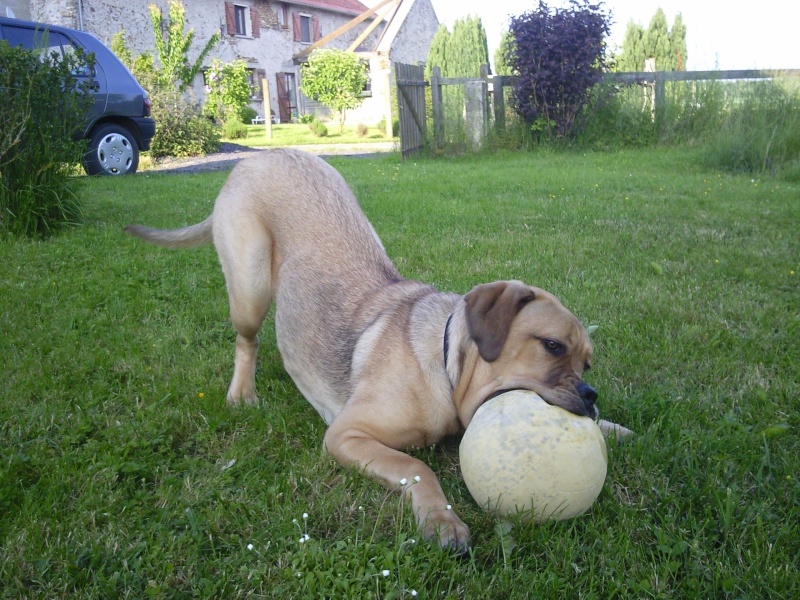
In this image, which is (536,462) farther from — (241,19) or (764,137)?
(241,19)

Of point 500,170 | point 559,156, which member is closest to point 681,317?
point 500,170

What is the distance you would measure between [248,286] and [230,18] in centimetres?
3612

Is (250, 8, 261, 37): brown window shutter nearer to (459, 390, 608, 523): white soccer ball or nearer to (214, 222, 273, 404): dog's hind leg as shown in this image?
(214, 222, 273, 404): dog's hind leg

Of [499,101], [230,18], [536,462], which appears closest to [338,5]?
[230,18]

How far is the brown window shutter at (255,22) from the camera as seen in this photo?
38.1 m

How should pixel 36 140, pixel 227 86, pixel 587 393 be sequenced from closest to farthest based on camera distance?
pixel 587 393 → pixel 36 140 → pixel 227 86

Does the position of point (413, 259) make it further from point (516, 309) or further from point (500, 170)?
point (500, 170)

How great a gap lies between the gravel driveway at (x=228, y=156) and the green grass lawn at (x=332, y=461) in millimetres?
8242

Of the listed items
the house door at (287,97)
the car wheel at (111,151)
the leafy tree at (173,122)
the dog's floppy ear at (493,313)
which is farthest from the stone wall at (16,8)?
the dog's floppy ear at (493,313)

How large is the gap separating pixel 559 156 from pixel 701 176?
3.90 metres

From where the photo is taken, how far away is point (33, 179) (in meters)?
7.39

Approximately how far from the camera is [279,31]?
4044 centimetres

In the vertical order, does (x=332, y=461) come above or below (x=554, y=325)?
below

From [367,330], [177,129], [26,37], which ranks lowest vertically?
[367,330]
